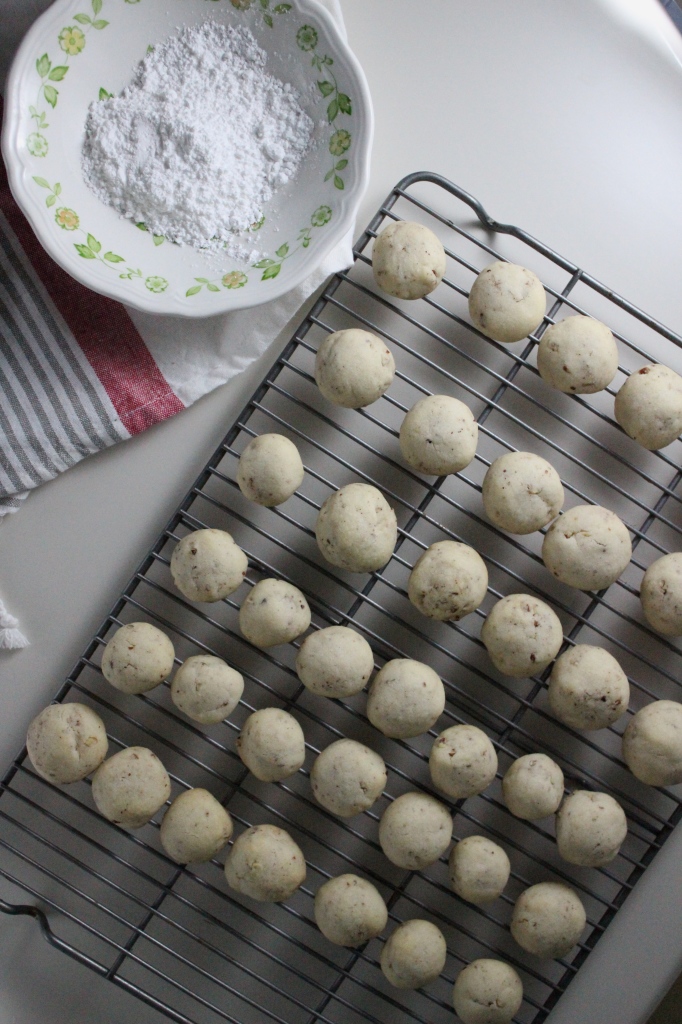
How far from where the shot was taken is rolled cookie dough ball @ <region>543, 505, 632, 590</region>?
1.09 m

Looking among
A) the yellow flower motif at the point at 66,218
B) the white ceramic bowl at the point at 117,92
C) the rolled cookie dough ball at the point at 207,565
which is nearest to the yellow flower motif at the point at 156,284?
the white ceramic bowl at the point at 117,92

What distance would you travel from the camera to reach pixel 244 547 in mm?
1207

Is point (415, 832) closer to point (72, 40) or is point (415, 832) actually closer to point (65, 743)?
point (65, 743)

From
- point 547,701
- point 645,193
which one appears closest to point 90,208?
point 645,193

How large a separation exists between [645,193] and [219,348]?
2.26 ft

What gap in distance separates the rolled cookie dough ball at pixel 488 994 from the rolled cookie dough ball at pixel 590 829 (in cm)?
18

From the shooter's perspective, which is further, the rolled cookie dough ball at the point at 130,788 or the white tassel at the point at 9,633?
the white tassel at the point at 9,633

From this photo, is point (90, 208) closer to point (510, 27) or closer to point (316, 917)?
point (510, 27)

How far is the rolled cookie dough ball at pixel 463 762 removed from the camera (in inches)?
42.8

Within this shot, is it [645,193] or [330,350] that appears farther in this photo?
[645,193]

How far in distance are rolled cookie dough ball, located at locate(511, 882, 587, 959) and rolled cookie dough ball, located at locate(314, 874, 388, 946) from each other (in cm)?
19

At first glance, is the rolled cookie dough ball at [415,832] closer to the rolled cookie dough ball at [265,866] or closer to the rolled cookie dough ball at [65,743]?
the rolled cookie dough ball at [265,866]

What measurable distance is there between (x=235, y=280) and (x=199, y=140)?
0.19 meters

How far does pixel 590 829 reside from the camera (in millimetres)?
1094
